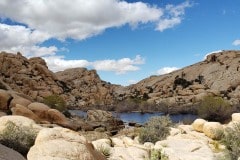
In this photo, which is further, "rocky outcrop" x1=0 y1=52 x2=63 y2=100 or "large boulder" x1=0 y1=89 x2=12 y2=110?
"rocky outcrop" x1=0 y1=52 x2=63 y2=100

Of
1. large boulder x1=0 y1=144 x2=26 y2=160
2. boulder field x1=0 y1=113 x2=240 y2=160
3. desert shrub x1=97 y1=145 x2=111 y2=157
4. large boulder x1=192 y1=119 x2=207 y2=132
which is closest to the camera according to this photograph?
large boulder x1=0 y1=144 x2=26 y2=160

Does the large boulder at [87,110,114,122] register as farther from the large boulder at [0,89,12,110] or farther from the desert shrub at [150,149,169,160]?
the desert shrub at [150,149,169,160]

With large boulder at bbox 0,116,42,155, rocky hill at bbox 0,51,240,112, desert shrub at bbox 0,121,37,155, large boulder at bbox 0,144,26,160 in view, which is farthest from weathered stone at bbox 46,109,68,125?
rocky hill at bbox 0,51,240,112

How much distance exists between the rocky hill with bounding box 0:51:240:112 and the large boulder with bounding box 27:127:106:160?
91509mm

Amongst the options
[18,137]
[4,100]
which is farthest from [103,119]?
[18,137]

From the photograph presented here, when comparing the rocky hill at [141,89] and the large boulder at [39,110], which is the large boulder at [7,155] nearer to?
the large boulder at [39,110]

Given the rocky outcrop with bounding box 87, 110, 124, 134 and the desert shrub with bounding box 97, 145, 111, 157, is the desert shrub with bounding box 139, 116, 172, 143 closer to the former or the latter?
the desert shrub with bounding box 97, 145, 111, 157

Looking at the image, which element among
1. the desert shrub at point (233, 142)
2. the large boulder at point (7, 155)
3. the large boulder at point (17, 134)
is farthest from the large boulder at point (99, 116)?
the large boulder at point (7, 155)

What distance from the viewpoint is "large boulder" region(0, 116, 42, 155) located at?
597 inches

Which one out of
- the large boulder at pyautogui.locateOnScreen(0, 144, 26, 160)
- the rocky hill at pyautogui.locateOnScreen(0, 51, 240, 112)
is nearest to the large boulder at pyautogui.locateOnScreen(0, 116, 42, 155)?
the large boulder at pyautogui.locateOnScreen(0, 144, 26, 160)

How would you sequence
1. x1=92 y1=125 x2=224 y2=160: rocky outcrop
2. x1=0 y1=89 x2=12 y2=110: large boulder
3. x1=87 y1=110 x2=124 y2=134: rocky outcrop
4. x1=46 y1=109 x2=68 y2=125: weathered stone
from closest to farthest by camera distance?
x1=92 y1=125 x2=224 y2=160: rocky outcrop, x1=0 y1=89 x2=12 y2=110: large boulder, x1=46 y1=109 x2=68 y2=125: weathered stone, x1=87 y1=110 x2=124 y2=134: rocky outcrop

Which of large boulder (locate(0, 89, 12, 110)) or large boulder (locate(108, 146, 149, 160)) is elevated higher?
large boulder (locate(0, 89, 12, 110))

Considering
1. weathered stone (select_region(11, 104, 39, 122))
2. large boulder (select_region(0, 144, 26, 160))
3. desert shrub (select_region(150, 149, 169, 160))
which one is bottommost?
desert shrub (select_region(150, 149, 169, 160))

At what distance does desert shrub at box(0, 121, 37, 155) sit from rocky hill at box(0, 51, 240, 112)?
287 feet
